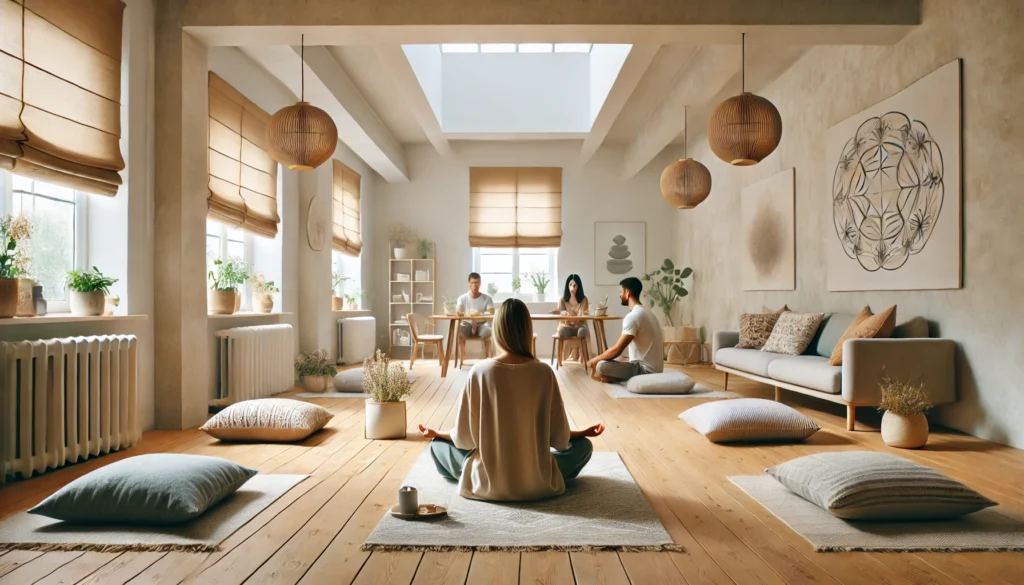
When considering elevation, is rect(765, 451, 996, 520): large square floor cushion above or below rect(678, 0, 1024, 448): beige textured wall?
below

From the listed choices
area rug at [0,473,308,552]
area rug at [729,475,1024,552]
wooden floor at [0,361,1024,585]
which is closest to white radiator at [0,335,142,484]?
wooden floor at [0,361,1024,585]

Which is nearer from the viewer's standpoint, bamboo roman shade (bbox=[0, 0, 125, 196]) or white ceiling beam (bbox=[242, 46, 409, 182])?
bamboo roman shade (bbox=[0, 0, 125, 196])

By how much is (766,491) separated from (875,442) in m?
1.67

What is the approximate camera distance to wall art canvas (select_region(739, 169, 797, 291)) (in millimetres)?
7672

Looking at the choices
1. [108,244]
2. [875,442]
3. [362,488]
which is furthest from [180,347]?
[875,442]

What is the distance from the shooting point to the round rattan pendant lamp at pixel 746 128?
17.1 ft

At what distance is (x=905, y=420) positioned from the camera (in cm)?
455

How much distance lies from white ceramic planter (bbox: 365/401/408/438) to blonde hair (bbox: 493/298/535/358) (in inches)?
74.1

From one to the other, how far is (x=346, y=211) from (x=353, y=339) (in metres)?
1.76

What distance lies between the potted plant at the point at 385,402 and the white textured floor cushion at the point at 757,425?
78.7 inches

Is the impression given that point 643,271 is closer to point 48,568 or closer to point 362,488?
point 362,488

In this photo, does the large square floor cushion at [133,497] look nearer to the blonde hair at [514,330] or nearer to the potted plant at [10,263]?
the potted plant at [10,263]

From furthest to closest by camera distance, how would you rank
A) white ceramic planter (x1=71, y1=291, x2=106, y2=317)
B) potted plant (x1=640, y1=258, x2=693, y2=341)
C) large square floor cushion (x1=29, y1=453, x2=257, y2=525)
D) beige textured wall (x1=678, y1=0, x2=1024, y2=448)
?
potted plant (x1=640, y1=258, x2=693, y2=341)
beige textured wall (x1=678, y1=0, x2=1024, y2=448)
white ceramic planter (x1=71, y1=291, x2=106, y2=317)
large square floor cushion (x1=29, y1=453, x2=257, y2=525)

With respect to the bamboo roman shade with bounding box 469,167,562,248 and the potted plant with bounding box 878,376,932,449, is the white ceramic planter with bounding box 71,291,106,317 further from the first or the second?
the bamboo roman shade with bounding box 469,167,562,248
